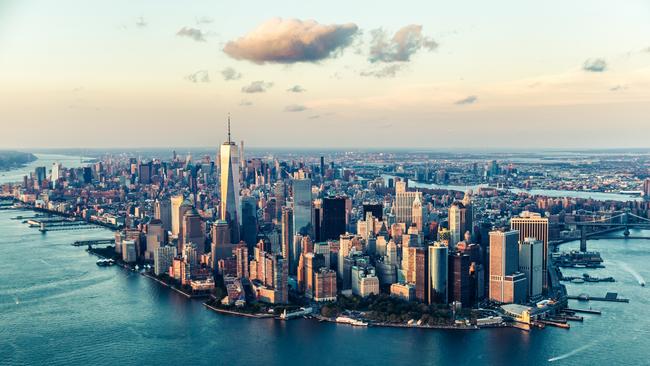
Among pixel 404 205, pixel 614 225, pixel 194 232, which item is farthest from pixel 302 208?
pixel 614 225

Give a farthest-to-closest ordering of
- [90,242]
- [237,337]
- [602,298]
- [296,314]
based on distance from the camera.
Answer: [90,242]
[602,298]
[296,314]
[237,337]

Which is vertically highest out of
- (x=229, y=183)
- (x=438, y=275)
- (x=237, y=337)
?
(x=229, y=183)

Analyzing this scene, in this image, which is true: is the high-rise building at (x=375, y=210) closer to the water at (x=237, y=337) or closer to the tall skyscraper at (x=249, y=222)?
the tall skyscraper at (x=249, y=222)

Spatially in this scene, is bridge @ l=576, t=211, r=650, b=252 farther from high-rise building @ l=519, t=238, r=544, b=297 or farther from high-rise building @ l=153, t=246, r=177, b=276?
high-rise building @ l=153, t=246, r=177, b=276

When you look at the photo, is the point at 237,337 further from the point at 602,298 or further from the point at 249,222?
the point at 249,222

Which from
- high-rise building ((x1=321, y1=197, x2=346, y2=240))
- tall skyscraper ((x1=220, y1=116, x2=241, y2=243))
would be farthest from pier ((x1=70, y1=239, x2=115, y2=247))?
high-rise building ((x1=321, y1=197, x2=346, y2=240))

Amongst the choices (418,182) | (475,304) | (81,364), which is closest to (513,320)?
(475,304)
